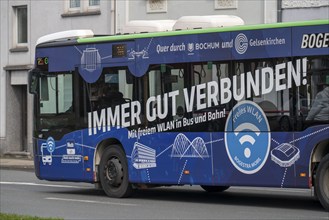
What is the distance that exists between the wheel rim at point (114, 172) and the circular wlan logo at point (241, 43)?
3545 millimetres

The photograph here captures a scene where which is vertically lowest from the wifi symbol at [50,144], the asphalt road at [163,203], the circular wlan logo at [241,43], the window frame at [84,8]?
the asphalt road at [163,203]

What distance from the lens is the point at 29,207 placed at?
15859 mm

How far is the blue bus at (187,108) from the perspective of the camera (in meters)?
14.5

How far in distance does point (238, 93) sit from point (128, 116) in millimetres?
2596

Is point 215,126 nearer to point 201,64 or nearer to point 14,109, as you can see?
point 201,64

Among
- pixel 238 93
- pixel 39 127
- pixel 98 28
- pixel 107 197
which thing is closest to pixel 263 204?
pixel 238 93

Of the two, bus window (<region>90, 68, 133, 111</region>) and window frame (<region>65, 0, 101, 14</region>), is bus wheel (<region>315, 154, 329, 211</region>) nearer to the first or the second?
bus window (<region>90, 68, 133, 111</region>)

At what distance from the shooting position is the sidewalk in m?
29.7

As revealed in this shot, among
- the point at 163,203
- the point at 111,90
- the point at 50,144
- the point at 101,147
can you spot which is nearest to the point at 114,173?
the point at 101,147

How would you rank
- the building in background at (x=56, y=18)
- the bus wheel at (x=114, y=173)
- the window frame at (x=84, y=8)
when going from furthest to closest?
the window frame at (x=84, y=8)
the building in background at (x=56, y=18)
the bus wheel at (x=114, y=173)

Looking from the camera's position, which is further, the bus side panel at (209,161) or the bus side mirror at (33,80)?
the bus side mirror at (33,80)

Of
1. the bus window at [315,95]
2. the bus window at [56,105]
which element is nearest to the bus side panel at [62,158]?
the bus window at [56,105]

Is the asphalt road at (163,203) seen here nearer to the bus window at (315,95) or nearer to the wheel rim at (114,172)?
the wheel rim at (114,172)

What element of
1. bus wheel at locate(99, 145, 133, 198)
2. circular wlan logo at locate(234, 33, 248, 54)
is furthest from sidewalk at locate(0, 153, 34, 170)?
circular wlan logo at locate(234, 33, 248, 54)
